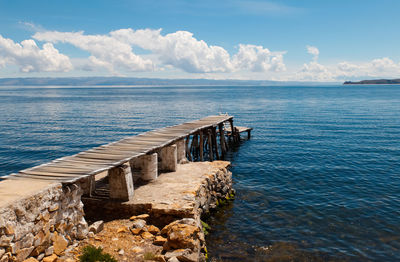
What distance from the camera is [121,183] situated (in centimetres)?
1253

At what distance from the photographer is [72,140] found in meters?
32.9

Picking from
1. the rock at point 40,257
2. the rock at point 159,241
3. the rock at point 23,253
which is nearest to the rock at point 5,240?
the rock at point 23,253

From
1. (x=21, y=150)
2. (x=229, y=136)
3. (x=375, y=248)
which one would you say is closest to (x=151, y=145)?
(x=375, y=248)

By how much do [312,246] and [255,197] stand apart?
216 inches

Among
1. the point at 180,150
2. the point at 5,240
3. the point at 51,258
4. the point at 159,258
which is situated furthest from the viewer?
the point at 180,150

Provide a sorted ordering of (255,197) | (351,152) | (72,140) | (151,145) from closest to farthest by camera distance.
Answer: (151,145) < (255,197) < (351,152) < (72,140)

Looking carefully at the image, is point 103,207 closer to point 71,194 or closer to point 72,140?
point 71,194

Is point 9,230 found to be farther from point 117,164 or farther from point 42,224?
point 117,164

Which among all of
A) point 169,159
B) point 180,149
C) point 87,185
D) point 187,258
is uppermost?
point 180,149

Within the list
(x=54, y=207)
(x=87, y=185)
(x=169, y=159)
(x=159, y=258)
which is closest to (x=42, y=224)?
(x=54, y=207)

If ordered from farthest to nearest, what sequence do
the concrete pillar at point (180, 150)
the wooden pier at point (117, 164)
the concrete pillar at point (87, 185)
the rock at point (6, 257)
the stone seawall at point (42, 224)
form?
the concrete pillar at point (180, 150)
the concrete pillar at point (87, 185)
the wooden pier at point (117, 164)
the stone seawall at point (42, 224)
the rock at point (6, 257)

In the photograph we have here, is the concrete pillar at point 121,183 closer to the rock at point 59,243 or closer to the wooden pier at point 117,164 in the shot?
the wooden pier at point 117,164

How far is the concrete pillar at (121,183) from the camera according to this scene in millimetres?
12484

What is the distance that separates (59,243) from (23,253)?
4.45ft
